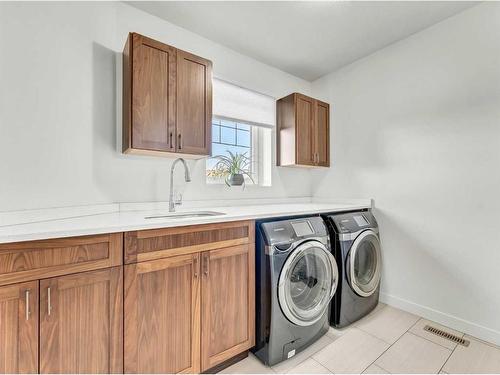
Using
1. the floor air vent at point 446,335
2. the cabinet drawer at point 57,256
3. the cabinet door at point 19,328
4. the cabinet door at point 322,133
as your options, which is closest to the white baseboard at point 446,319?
the floor air vent at point 446,335

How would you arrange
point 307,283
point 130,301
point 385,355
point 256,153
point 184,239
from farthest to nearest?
point 256,153
point 307,283
point 385,355
point 184,239
point 130,301

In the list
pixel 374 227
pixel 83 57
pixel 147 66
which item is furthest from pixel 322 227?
pixel 83 57

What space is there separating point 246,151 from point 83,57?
5.21 feet

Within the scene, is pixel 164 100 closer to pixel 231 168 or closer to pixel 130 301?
pixel 231 168

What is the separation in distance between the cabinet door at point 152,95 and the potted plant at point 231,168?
0.72 metres

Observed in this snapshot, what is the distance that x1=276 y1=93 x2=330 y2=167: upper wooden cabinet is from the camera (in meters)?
2.60

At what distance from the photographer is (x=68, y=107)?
1.57 m

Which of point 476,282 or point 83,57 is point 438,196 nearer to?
point 476,282

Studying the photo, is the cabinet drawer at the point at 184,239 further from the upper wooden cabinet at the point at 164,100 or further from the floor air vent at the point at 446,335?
the floor air vent at the point at 446,335

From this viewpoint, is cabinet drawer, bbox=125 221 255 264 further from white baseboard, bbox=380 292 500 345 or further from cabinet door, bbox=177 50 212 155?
white baseboard, bbox=380 292 500 345

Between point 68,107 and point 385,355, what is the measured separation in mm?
2652

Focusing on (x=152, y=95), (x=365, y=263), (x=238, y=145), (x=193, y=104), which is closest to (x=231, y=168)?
(x=238, y=145)

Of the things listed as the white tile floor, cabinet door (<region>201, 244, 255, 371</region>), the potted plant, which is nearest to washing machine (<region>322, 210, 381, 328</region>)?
the white tile floor

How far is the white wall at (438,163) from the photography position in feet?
5.93
